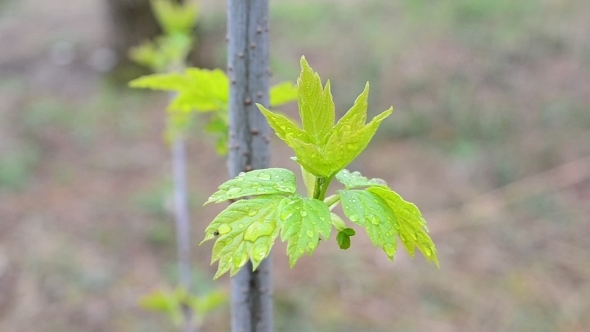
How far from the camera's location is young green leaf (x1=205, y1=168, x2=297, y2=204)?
0.59 meters

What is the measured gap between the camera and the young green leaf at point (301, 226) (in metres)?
0.57

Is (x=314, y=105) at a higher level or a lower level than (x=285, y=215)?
higher

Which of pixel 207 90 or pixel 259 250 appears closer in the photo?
pixel 259 250

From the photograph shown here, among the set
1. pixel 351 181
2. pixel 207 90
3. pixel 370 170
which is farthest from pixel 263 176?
pixel 370 170

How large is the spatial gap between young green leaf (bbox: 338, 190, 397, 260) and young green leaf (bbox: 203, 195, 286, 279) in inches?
3.3

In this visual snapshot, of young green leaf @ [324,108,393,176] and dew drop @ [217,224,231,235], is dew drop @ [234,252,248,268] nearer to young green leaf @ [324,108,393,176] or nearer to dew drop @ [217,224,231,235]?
dew drop @ [217,224,231,235]

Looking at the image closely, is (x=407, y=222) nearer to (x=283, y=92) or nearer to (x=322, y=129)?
(x=322, y=129)

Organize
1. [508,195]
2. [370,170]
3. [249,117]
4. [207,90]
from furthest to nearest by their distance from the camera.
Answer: [370,170] → [508,195] → [207,90] → [249,117]

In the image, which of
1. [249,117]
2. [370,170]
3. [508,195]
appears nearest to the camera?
[249,117]

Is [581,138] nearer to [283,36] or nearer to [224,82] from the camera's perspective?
[283,36]

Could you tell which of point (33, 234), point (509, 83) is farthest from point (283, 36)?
point (33, 234)

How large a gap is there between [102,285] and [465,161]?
9.60 feet

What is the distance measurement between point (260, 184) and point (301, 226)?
0.08m

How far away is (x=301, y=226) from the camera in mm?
577
